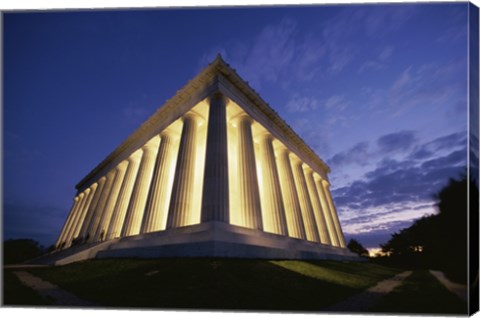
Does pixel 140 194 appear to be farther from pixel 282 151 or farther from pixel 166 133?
pixel 282 151

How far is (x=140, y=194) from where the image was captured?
4853 cm

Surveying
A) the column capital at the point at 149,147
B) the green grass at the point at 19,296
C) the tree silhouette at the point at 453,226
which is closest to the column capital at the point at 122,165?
the column capital at the point at 149,147

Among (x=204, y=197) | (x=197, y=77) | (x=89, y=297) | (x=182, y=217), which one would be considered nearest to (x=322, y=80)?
(x=197, y=77)

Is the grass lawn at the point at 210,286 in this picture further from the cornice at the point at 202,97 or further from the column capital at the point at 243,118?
the column capital at the point at 243,118

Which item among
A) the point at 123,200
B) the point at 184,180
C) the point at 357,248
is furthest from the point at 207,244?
the point at 357,248

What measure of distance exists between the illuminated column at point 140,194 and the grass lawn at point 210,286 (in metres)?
23.0

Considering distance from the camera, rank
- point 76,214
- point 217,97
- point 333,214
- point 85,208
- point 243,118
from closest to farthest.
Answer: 1. point 217,97
2. point 243,118
3. point 333,214
4. point 85,208
5. point 76,214

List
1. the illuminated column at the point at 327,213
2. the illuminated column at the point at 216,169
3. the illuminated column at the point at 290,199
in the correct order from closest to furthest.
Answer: the illuminated column at the point at 216,169
the illuminated column at the point at 290,199
the illuminated column at the point at 327,213

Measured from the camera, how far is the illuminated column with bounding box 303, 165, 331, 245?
192 feet

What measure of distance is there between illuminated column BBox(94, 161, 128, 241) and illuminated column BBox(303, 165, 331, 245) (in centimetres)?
3981

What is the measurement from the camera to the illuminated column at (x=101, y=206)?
60375 mm

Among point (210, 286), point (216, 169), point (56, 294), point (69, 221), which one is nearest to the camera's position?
point (210, 286)

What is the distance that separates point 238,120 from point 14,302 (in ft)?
104

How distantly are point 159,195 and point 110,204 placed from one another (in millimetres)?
25316
